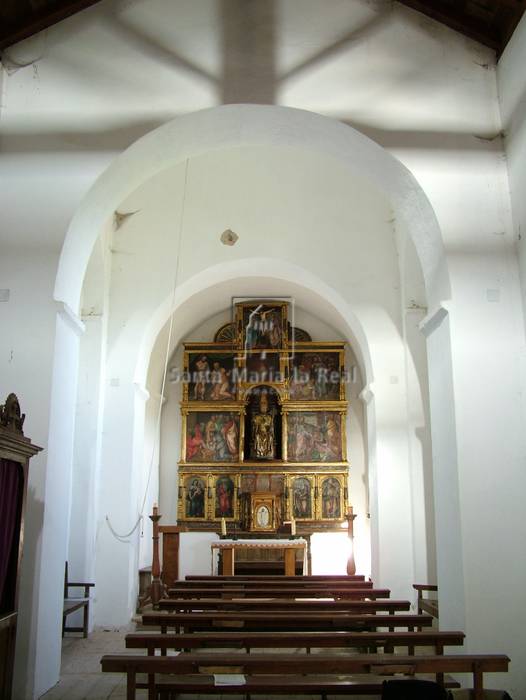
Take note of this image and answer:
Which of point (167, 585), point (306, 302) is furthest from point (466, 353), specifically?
point (306, 302)

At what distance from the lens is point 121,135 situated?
24.0 ft

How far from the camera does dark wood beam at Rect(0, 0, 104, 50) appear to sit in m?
7.32

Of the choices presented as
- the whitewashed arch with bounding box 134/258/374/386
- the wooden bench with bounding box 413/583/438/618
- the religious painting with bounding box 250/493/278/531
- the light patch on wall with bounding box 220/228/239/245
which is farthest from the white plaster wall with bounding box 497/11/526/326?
the religious painting with bounding box 250/493/278/531

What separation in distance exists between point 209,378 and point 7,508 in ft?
31.6

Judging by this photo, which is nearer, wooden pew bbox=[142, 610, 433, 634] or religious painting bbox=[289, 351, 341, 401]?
wooden pew bbox=[142, 610, 433, 634]

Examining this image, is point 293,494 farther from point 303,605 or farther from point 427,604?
point 303,605

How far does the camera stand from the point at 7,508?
563cm

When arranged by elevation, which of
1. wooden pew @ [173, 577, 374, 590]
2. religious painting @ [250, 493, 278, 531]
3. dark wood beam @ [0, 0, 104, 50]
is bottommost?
wooden pew @ [173, 577, 374, 590]

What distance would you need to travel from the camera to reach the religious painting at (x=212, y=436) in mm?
14938

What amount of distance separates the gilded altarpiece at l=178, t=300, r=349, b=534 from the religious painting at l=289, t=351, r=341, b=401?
20 mm

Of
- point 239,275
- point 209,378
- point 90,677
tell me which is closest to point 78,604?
point 90,677

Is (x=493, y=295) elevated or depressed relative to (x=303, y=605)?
elevated

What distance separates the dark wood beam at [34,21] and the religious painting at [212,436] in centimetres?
882

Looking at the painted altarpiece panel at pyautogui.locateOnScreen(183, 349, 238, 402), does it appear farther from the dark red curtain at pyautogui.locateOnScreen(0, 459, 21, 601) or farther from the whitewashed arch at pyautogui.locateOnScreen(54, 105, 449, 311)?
the dark red curtain at pyautogui.locateOnScreen(0, 459, 21, 601)
